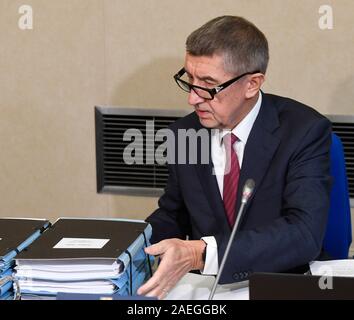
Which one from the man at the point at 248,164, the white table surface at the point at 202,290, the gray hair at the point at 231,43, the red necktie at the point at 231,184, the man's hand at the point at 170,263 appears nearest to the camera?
the man's hand at the point at 170,263

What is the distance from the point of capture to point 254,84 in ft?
6.82

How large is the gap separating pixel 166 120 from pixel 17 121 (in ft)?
2.39

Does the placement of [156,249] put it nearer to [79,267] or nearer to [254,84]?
[79,267]

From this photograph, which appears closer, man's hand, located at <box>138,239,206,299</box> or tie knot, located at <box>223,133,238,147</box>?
man's hand, located at <box>138,239,206,299</box>

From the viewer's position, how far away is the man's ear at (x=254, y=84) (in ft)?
6.73

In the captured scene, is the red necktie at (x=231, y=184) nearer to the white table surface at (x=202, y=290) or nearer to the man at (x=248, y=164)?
the man at (x=248, y=164)

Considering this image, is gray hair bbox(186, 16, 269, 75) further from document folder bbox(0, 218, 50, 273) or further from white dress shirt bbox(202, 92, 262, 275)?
document folder bbox(0, 218, 50, 273)

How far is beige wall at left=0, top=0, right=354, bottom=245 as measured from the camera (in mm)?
3189

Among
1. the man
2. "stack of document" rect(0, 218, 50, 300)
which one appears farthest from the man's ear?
"stack of document" rect(0, 218, 50, 300)

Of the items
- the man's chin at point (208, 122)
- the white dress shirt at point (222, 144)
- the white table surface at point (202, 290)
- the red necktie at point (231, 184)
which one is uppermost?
the man's chin at point (208, 122)

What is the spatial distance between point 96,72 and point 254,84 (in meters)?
1.45

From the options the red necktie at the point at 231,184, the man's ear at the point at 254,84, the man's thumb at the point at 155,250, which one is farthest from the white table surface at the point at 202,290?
the man's ear at the point at 254,84

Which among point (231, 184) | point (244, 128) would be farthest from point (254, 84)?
point (231, 184)
